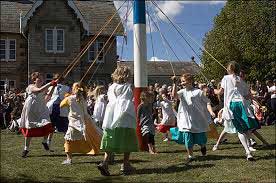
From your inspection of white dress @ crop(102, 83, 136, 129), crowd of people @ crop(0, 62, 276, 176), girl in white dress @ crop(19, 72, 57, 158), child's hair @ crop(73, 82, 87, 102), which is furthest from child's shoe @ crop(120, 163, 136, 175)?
girl in white dress @ crop(19, 72, 57, 158)

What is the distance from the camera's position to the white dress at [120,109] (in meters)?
7.05

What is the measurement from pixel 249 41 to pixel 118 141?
27673 millimetres

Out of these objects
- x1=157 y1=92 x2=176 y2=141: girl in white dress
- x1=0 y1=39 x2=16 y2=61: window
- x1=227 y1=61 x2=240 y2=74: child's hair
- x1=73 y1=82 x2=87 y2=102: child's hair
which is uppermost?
x1=0 y1=39 x2=16 y2=61: window

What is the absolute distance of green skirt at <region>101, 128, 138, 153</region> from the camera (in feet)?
23.0

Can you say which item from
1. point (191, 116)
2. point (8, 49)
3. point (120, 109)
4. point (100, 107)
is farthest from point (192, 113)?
point (8, 49)

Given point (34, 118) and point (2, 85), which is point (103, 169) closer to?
point (34, 118)

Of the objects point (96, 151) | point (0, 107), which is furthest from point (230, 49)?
point (96, 151)

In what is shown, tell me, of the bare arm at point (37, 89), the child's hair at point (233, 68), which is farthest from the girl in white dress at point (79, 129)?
the child's hair at point (233, 68)

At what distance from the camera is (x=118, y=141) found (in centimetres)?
702

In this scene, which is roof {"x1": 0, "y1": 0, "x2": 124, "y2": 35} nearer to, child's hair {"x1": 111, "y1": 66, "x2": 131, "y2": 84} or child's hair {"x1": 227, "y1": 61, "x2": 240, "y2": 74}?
child's hair {"x1": 227, "y1": 61, "x2": 240, "y2": 74}

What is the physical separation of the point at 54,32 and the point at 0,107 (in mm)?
12573

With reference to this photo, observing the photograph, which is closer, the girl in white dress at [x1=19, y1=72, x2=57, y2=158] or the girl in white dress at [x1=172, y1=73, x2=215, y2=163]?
the girl in white dress at [x1=172, y1=73, x2=215, y2=163]

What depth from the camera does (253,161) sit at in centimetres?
784

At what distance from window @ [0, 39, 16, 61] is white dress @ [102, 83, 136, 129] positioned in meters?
23.7
